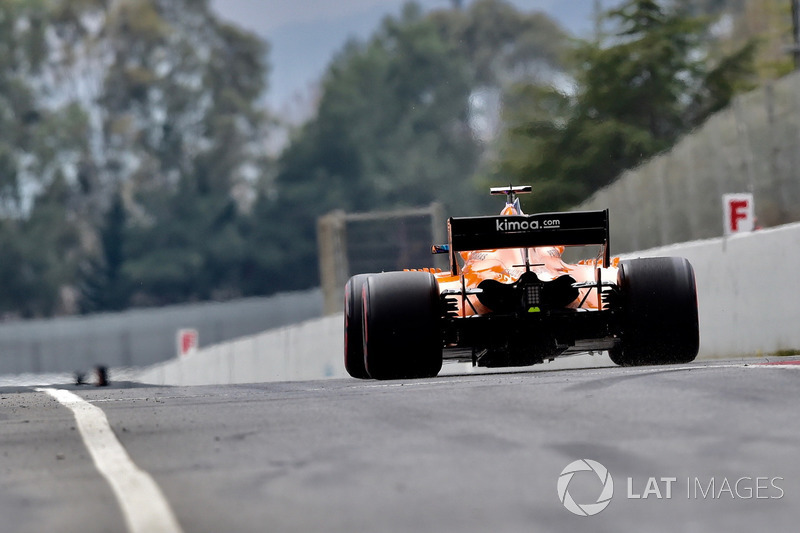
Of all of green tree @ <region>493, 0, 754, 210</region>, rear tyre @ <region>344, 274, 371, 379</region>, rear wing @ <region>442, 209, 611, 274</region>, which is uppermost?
green tree @ <region>493, 0, 754, 210</region>

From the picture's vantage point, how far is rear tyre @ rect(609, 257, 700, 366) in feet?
41.5

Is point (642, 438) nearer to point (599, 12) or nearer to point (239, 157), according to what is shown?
point (599, 12)

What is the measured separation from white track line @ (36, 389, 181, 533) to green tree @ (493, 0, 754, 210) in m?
39.9

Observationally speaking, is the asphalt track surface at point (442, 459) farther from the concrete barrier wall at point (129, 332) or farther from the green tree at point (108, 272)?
the green tree at point (108, 272)

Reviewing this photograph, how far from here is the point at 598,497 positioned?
5551 millimetres

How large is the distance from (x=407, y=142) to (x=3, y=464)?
267 ft

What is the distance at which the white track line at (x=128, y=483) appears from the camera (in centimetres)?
528

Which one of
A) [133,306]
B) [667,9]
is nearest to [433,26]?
[133,306]

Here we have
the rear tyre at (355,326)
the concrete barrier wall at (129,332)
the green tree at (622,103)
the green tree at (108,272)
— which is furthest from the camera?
the green tree at (108,272)

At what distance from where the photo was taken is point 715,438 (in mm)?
6938

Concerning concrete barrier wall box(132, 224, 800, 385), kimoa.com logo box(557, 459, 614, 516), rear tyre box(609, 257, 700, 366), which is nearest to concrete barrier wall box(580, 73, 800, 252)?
concrete barrier wall box(132, 224, 800, 385)

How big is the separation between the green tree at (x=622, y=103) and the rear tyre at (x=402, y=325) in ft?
118

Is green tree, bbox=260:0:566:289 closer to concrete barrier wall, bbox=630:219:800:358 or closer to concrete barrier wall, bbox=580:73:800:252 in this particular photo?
concrete barrier wall, bbox=580:73:800:252

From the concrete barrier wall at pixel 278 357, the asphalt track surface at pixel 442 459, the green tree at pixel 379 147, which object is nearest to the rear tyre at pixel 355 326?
the asphalt track surface at pixel 442 459
